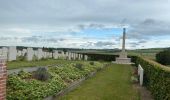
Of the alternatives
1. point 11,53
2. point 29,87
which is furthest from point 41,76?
point 11,53

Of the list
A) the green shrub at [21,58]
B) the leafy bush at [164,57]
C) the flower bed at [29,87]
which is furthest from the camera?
the leafy bush at [164,57]

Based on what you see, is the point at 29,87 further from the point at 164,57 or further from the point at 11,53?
the point at 164,57

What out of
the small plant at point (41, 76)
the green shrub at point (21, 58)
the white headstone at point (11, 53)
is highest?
the white headstone at point (11, 53)

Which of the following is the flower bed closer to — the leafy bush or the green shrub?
the green shrub

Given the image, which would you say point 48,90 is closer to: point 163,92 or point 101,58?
point 163,92

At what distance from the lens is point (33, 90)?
11.9m

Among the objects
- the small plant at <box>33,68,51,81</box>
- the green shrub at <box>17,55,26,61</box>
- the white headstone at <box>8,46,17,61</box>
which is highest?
the white headstone at <box>8,46,17,61</box>

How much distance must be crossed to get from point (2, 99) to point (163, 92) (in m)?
6.15

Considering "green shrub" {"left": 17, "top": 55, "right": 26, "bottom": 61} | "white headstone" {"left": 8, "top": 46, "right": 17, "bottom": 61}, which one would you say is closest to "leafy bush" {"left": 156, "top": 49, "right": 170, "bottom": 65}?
Answer: "green shrub" {"left": 17, "top": 55, "right": 26, "bottom": 61}

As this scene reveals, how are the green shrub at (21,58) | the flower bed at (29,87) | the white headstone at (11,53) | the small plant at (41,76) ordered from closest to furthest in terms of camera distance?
the flower bed at (29,87) < the small plant at (41,76) < the white headstone at (11,53) < the green shrub at (21,58)

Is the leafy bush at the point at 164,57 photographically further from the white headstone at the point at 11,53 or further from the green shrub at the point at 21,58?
the white headstone at the point at 11,53

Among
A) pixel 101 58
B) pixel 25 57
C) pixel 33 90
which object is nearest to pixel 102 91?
pixel 33 90

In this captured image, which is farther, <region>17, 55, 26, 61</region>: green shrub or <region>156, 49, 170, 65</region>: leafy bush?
<region>156, 49, 170, 65</region>: leafy bush

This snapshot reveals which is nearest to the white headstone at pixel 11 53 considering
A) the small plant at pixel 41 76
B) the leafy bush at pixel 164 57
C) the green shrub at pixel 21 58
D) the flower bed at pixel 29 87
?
the green shrub at pixel 21 58
